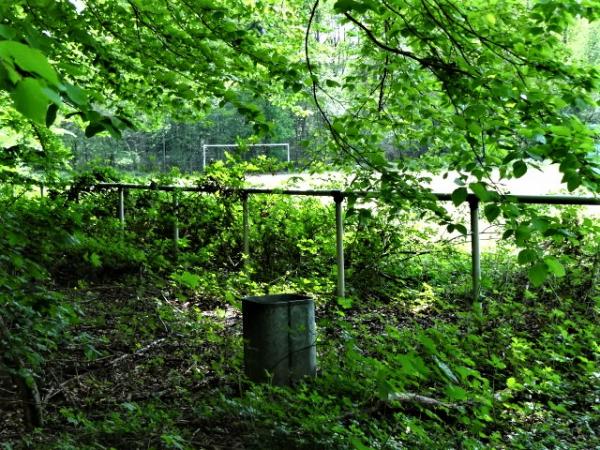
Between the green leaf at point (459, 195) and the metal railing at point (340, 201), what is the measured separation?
0.52 ft

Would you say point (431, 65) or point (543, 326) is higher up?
point (431, 65)

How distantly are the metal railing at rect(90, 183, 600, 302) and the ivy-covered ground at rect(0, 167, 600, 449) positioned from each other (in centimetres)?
18

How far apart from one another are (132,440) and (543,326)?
3.15 m

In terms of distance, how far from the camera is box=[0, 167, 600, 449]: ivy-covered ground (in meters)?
2.89

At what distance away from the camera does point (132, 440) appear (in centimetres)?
281

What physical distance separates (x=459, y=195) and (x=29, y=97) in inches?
68.7

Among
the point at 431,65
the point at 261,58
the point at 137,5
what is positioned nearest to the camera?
Result: the point at 431,65

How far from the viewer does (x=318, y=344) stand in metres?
4.05

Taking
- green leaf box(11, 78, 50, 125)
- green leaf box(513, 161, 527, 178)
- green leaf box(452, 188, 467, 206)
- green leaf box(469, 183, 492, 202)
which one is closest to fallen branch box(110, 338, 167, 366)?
green leaf box(452, 188, 467, 206)

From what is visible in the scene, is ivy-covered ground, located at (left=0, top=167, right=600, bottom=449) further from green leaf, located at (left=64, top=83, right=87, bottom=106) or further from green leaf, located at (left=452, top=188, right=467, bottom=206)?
green leaf, located at (left=64, top=83, right=87, bottom=106)

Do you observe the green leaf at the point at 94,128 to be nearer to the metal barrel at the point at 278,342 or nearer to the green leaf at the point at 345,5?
the green leaf at the point at 345,5

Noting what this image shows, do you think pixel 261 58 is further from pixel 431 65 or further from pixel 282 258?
pixel 282 258

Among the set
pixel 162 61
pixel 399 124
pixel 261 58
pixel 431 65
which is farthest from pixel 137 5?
pixel 431 65

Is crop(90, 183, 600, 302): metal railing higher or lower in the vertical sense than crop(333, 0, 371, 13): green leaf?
lower
